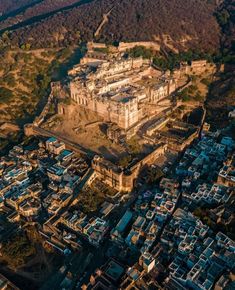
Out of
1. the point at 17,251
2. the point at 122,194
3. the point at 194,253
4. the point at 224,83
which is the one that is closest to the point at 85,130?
the point at 122,194

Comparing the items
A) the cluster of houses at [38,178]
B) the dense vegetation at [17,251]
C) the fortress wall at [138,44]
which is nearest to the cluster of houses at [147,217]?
the cluster of houses at [38,178]

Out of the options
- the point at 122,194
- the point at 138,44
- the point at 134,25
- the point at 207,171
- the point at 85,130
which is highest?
the point at 134,25

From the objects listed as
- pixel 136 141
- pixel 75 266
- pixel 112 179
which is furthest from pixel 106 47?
pixel 75 266

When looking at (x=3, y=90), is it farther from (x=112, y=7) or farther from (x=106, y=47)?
(x=112, y=7)

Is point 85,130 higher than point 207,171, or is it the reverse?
point 85,130

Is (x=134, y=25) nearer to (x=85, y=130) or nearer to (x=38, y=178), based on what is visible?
(x=85, y=130)

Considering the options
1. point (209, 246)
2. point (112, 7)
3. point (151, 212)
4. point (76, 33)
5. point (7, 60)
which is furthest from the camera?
point (112, 7)

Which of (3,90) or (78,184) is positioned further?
(3,90)

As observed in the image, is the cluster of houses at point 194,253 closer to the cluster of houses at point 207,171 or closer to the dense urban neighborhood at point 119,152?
the dense urban neighborhood at point 119,152
